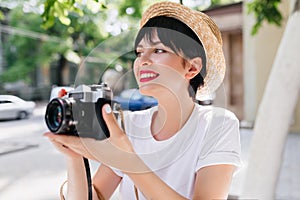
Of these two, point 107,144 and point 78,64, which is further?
point 78,64

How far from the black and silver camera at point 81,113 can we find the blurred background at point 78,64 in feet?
0.17

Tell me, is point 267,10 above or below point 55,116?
above

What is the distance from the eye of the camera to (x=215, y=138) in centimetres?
61

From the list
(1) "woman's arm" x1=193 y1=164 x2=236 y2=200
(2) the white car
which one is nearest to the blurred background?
(2) the white car

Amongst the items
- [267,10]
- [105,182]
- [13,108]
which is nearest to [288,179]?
[267,10]

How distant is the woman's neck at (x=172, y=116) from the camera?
24.3 inches

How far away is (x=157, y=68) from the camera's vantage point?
0.55 meters

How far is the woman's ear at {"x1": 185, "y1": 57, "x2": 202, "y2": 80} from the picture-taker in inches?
23.5

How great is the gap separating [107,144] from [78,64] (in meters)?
0.31

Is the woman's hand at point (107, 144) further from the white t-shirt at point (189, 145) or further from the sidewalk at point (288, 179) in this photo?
the sidewalk at point (288, 179)

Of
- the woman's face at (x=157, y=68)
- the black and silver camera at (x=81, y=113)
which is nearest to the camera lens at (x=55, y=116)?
the black and silver camera at (x=81, y=113)

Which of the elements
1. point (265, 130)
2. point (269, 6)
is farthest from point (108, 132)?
point (269, 6)

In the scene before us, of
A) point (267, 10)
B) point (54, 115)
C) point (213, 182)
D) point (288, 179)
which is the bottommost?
point (288, 179)

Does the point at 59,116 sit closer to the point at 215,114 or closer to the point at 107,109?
the point at 107,109
